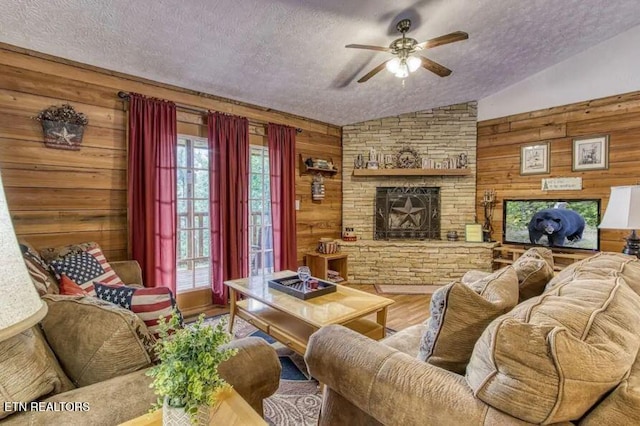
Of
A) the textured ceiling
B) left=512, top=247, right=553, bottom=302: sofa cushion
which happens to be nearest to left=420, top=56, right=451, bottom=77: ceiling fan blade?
the textured ceiling

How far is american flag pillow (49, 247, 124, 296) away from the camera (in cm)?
225

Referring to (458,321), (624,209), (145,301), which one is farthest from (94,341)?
(624,209)

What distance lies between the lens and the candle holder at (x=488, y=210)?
4.63 metres

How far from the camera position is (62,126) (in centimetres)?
268

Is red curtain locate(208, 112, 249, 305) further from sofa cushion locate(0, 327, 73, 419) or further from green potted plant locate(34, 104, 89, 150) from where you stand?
sofa cushion locate(0, 327, 73, 419)

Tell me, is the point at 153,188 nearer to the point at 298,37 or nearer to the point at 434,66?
the point at 298,37

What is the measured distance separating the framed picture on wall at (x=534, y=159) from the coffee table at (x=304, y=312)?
3334mm

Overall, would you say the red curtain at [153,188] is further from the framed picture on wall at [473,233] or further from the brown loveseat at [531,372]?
the framed picture on wall at [473,233]

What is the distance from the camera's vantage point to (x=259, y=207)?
418 cm

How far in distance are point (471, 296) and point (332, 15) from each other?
2.32 meters

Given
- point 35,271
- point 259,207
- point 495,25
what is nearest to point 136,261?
point 35,271

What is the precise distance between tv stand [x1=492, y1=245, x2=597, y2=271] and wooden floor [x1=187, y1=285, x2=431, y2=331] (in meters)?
1.30

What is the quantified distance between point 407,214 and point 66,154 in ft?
14.0

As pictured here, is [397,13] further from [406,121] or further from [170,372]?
[170,372]
